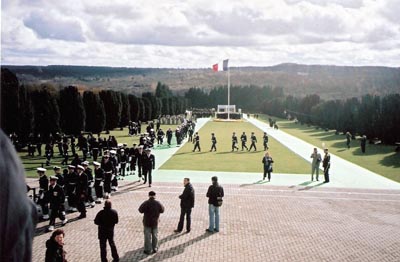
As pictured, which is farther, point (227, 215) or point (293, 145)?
point (293, 145)

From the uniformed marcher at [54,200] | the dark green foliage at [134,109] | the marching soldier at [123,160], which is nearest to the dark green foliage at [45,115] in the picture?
the marching soldier at [123,160]

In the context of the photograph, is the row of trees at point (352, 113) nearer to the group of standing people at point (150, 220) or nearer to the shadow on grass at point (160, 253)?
the group of standing people at point (150, 220)

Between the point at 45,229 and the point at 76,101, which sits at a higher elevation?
the point at 76,101

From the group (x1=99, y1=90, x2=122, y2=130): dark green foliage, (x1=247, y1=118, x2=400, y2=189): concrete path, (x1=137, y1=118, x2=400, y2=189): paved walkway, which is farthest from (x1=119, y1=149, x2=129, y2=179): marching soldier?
(x1=99, y1=90, x2=122, y2=130): dark green foliage

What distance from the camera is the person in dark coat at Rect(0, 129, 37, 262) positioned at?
90 cm

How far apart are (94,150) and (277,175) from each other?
11396 millimetres

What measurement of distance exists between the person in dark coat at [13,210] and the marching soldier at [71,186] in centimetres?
1529

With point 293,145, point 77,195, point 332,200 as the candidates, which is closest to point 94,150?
point 77,195

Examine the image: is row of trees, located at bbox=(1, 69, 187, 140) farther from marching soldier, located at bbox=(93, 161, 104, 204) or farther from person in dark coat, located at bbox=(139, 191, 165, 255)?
person in dark coat, located at bbox=(139, 191, 165, 255)

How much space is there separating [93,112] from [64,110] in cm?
583

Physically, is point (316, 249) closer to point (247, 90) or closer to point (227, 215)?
point (227, 215)

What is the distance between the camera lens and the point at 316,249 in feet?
41.0

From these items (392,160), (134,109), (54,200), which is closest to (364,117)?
(392,160)

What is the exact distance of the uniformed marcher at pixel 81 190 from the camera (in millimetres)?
15164
